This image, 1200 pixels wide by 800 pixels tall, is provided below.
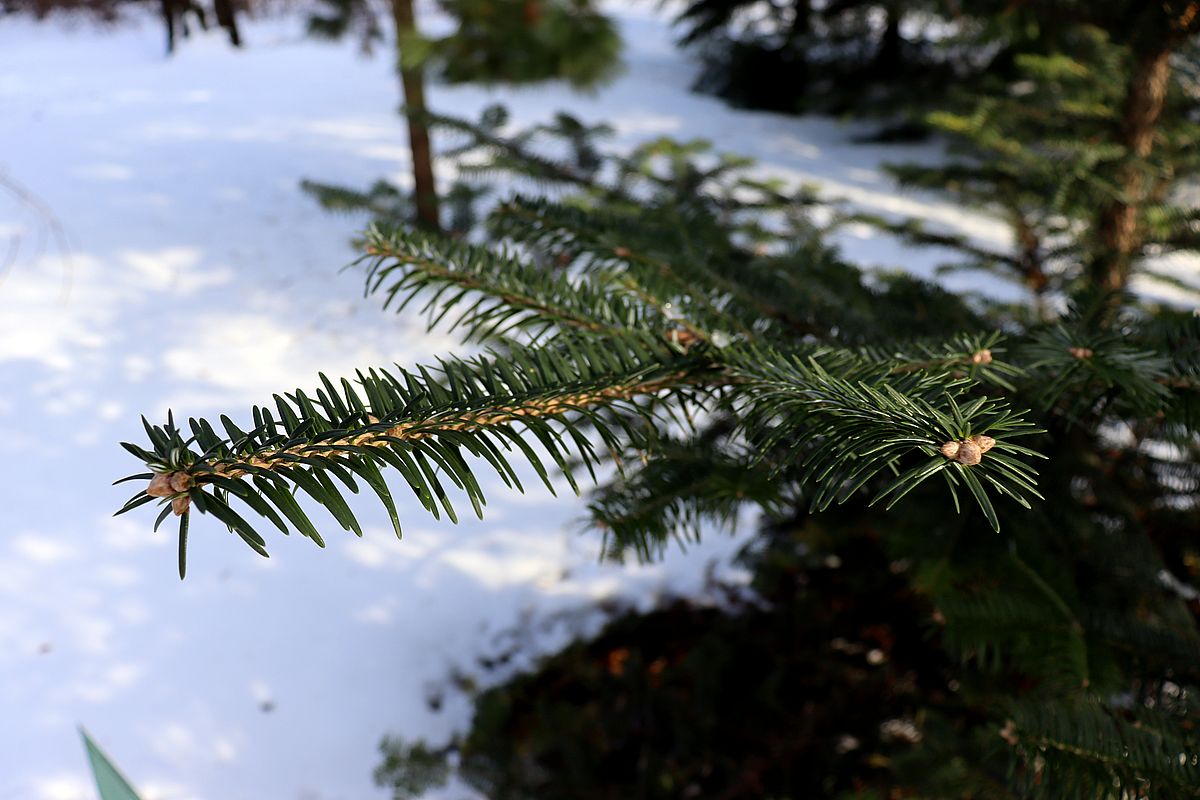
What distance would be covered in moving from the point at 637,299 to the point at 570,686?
1674mm

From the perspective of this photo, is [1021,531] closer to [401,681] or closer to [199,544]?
[401,681]

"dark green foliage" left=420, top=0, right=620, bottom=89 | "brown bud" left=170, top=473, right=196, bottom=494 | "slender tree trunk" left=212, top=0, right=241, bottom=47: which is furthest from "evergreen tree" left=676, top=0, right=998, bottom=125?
"brown bud" left=170, top=473, right=196, bottom=494

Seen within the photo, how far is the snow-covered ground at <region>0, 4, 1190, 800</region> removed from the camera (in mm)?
2035

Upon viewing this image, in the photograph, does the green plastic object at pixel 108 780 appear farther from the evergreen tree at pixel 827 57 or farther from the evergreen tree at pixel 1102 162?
the evergreen tree at pixel 827 57

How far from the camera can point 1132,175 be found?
1575mm

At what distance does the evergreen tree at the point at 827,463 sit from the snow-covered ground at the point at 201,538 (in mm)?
341

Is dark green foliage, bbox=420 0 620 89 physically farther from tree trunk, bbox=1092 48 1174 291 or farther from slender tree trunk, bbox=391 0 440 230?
tree trunk, bbox=1092 48 1174 291

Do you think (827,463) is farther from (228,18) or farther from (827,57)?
(228,18)

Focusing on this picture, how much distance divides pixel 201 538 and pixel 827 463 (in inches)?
94.5

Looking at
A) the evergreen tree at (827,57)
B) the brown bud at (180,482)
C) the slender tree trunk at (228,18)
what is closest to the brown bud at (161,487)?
the brown bud at (180,482)

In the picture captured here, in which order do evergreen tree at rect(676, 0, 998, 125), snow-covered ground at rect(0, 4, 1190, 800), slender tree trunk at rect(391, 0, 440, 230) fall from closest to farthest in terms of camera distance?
snow-covered ground at rect(0, 4, 1190, 800) → slender tree trunk at rect(391, 0, 440, 230) → evergreen tree at rect(676, 0, 998, 125)

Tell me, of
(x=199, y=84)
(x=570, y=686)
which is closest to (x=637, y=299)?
(x=570, y=686)

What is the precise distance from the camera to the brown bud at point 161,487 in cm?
44

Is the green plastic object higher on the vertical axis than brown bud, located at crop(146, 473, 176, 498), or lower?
lower
